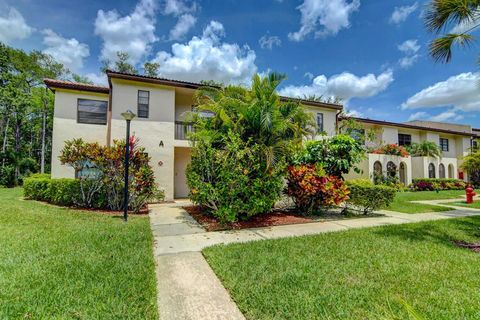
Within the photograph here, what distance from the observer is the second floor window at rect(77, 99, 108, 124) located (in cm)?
1323

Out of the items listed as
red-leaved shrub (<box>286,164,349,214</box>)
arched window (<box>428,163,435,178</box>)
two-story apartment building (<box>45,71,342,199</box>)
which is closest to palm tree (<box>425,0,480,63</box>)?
red-leaved shrub (<box>286,164,349,214</box>)

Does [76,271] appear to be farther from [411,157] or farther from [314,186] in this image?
[411,157]

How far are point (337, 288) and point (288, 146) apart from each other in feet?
18.0

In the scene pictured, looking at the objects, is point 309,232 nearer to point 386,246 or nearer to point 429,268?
point 386,246

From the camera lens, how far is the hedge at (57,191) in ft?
33.3

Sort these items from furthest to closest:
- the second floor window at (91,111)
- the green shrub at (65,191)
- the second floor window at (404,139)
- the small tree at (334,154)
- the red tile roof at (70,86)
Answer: the second floor window at (404,139)
the second floor window at (91,111)
the red tile roof at (70,86)
the green shrub at (65,191)
the small tree at (334,154)

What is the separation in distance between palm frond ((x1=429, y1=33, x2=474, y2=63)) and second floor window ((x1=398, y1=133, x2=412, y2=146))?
21.7 metres

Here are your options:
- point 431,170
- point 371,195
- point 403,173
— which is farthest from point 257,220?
point 431,170

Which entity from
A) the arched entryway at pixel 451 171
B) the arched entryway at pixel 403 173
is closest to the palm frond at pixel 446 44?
the arched entryway at pixel 403 173

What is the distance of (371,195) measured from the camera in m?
9.15

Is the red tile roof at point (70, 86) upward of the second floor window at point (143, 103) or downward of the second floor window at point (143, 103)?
upward

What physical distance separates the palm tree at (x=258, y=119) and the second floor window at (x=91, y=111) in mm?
8072

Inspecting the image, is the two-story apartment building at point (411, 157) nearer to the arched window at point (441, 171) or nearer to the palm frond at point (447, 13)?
the arched window at point (441, 171)

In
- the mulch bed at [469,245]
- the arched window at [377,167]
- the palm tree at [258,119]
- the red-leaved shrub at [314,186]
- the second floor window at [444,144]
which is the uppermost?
the second floor window at [444,144]
